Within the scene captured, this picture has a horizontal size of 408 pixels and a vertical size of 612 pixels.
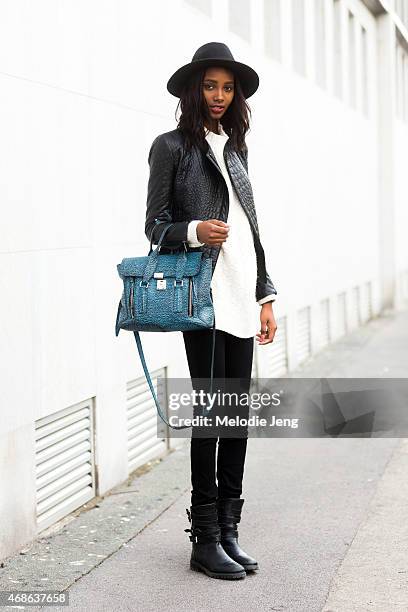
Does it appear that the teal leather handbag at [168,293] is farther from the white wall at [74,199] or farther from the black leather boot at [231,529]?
the white wall at [74,199]

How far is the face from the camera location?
4.59 metres

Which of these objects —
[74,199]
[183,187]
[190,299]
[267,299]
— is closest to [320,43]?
[74,199]

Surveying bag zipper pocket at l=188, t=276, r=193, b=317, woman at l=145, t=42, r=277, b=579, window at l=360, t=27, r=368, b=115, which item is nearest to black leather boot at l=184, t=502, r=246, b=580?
woman at l=145, t=42, r=277, b=579

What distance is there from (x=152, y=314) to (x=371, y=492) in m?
2.28

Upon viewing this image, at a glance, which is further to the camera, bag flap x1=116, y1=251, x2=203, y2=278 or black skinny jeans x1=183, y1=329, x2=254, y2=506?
black skinny jeans x1=183, y1=329, x2=254, y2=506

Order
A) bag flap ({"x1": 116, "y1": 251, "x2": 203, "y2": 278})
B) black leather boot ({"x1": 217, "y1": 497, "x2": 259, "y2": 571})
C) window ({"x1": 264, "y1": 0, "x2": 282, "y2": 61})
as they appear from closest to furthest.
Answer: bag flap ({"x1": 116, "y1": 251, "x2": 203, "y2": 278})
black leather boot ({"x1": 217, "y1": 497, "x2": 259, "y2": 571})
window ({"x1": 264, "y1": 0, "x2": 282, "y2": 61})

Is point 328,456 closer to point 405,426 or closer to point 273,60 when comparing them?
point 405,426

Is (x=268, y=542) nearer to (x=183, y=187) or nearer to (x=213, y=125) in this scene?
(x=183, y=187)

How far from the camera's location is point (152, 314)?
445cm

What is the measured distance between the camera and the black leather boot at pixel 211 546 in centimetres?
465

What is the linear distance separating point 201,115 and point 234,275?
603 mm

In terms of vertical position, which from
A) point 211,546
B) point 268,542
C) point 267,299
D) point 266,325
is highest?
point 267,299

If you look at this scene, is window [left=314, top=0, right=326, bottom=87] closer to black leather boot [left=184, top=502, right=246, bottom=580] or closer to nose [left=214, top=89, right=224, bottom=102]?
nose [left=214, top=89, right=224, bottom=102]

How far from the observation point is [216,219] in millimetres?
4520
